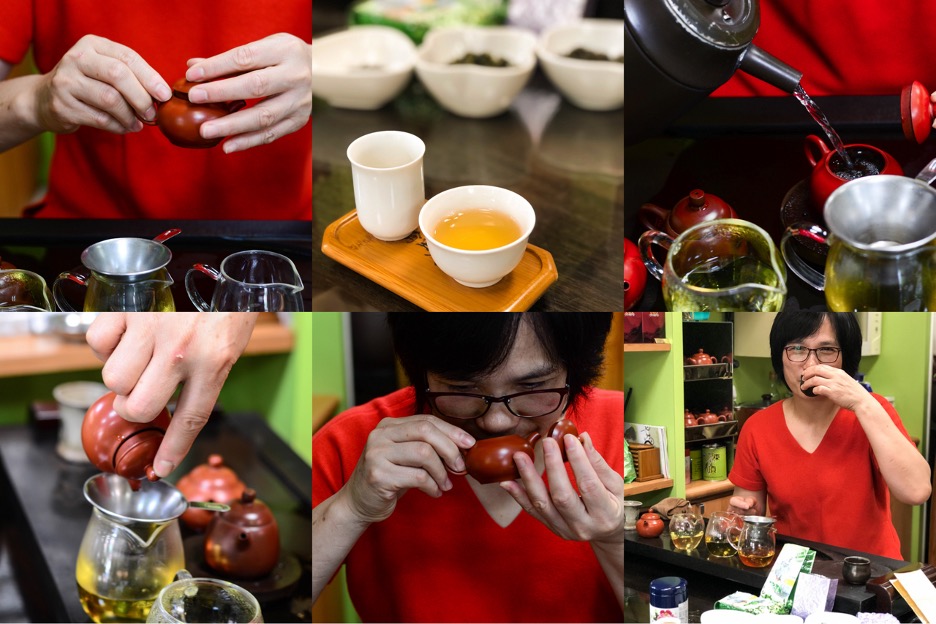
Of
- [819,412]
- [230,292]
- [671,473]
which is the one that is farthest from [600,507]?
[230,292]

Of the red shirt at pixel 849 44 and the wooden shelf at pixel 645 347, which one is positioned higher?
the red shirt at pixel 849 44

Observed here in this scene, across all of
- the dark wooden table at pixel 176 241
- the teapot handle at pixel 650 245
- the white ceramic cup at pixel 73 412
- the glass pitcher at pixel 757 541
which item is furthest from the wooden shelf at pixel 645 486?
the white ceramic cup at pixel 73 412

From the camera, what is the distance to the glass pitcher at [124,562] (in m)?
1.25

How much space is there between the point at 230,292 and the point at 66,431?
2.88 feet

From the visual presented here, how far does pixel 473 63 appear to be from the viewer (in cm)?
143

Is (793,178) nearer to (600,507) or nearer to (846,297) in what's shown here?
(846,297)

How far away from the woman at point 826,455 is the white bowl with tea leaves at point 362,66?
0.73 m

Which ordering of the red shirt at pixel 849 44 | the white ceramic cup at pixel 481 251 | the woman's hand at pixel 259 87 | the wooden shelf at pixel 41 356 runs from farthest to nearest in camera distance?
the wooden shelf at pixel 41 356 < the red shirt at pixel 849 44 < the woman's hand at pixel 259 87 < the white ceramic cup at pixel 481 251

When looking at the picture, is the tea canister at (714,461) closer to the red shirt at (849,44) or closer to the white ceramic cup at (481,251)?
the white ceramic cup at (481,251)

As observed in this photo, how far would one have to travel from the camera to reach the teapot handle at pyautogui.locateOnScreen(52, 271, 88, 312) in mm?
1126

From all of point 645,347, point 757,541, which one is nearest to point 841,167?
point 645,347

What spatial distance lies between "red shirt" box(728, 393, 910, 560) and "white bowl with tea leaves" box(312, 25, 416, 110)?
2.65 feet

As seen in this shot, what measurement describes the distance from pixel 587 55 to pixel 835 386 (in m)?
0.68

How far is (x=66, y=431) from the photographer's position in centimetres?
177
